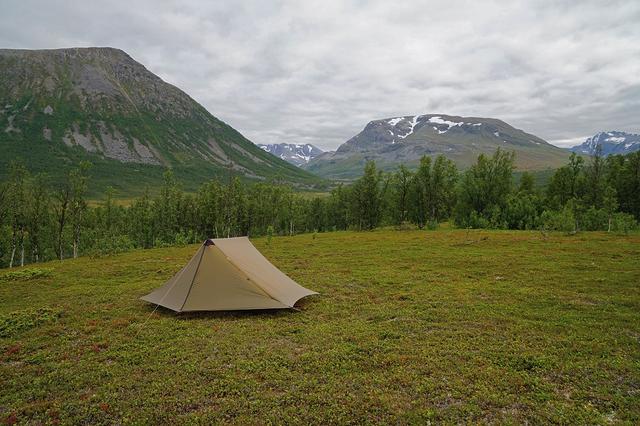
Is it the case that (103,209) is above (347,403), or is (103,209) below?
above

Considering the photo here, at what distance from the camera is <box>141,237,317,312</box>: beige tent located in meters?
15.1

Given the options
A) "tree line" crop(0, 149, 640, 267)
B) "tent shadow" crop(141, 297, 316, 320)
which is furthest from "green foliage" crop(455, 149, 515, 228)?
"tent shadow" crop(141, 297, 316, 320)

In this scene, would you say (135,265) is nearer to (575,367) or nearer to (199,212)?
(575,367)

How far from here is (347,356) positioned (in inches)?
423

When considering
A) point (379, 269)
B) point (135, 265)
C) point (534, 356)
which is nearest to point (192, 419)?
point (534, 356)

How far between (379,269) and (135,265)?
20938mm

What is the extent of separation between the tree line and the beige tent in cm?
3891

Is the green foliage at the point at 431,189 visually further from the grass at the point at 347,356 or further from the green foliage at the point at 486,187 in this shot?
the grass at the point at 347,356

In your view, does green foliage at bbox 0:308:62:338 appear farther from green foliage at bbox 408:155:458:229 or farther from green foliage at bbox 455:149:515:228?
green foliage at bbox 455:149:515:228

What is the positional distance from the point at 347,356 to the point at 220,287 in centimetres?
706

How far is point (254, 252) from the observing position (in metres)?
18.5

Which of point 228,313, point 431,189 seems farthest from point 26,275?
point 431,189

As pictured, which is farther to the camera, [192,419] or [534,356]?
[534,356]

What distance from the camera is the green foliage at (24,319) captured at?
13.7m
